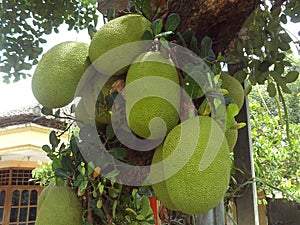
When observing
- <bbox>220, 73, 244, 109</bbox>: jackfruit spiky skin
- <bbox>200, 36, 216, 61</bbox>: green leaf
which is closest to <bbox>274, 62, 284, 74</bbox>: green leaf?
<bbox>220, 73, 244, 109</bbox>: jackfruit spiky skin

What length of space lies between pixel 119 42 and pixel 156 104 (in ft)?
0.47

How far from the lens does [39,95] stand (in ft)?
2.06

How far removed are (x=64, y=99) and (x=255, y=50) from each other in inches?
16.0

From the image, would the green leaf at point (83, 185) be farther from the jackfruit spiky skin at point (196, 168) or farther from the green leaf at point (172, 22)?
the green leaf at point (172, 22)

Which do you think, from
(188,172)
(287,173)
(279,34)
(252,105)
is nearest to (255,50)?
(279,34)

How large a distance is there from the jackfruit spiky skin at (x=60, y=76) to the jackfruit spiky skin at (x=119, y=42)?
5cm

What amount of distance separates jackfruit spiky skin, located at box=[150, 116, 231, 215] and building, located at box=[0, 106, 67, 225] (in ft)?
8.12

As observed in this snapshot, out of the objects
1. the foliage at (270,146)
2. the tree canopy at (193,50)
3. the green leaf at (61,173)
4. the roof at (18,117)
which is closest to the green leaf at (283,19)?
the tree canopy at (193,50)

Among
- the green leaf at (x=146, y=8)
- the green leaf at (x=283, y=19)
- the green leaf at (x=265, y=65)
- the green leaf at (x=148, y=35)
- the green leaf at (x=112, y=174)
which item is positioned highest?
the green leaf at (x=283, y=19)

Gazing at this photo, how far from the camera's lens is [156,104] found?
0.49 metres

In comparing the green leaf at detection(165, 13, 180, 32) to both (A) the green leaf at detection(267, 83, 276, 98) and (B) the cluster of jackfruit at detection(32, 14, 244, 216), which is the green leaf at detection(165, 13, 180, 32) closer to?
(B) the cluster of jackfruit at detection(32, 14, 244, 216)

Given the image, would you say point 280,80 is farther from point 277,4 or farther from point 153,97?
point 153,97

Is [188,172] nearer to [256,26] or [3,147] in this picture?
[256,26]

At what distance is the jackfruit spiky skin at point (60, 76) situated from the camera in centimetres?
61
